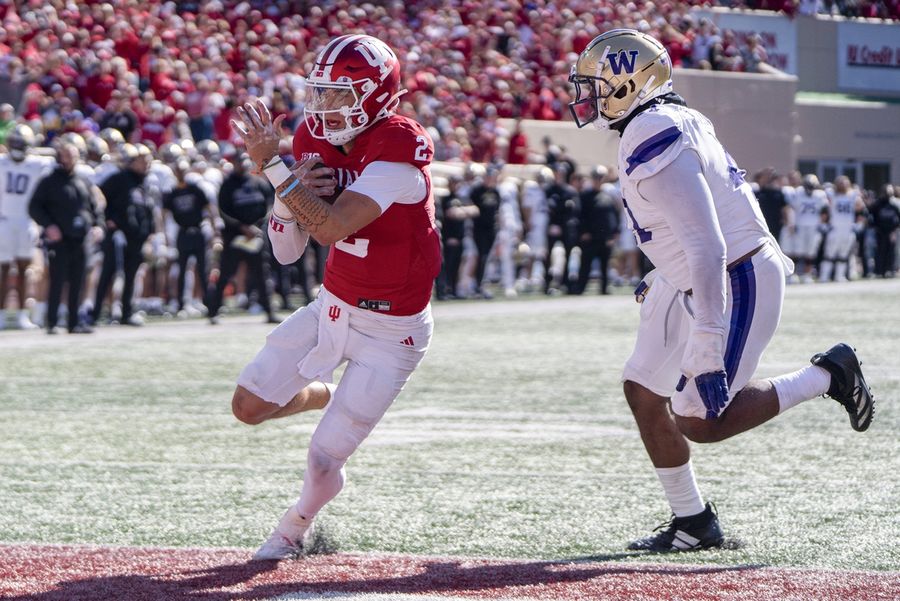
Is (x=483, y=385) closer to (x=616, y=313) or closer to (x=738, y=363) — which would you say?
(x=738, y=363)

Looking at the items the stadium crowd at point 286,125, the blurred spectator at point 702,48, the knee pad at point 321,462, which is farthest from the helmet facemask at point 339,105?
the blurred spectator at point 702,48

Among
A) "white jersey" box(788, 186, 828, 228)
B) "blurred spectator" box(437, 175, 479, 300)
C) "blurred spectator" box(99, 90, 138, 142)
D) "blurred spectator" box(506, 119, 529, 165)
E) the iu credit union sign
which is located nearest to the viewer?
"blurred spectator" box(99, 90, 138, 142)

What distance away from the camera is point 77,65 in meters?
19.0

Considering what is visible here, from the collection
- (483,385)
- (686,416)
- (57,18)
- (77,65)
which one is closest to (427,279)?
(686,416)

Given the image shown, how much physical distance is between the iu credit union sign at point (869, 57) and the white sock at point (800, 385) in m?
29.8

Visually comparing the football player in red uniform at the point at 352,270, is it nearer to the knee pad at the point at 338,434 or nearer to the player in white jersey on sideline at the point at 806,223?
the knee pad at the point at 338,434

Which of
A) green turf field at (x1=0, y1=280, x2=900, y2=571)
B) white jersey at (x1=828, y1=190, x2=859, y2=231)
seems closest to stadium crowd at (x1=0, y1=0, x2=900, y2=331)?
white jersey at (x1=828, y1=190, x2=859, y2=231)

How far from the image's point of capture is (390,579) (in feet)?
14.7

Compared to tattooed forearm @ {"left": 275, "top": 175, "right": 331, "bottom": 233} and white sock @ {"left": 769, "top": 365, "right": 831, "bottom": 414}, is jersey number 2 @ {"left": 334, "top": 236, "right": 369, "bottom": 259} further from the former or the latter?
white sock @ {"left": 769, "top": 365, "right": 831, "bottom": 414}

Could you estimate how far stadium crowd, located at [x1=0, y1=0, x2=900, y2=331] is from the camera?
15.2 meters

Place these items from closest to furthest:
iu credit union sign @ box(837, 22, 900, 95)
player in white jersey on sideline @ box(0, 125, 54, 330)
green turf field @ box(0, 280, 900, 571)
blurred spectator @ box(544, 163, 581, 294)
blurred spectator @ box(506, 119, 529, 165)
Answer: green turf field @ box(0, 280, 900, 571) < player in white jersey on sideline @ box(0, 125, 54, 330) < blurred spectator @ box(544, 163, 581, 294) < blurred spectator @ box(506, 119, 529, 165) < iu credit union sign @ box(837, 22, 900, 95)

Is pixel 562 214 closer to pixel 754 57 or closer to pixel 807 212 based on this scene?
pixel 807 212

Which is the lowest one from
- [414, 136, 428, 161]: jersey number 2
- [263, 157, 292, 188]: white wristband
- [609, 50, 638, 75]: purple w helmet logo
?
[263, 157, 292, 188]: white wristband

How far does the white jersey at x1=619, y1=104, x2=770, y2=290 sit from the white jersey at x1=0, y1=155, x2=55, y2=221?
430 inches
